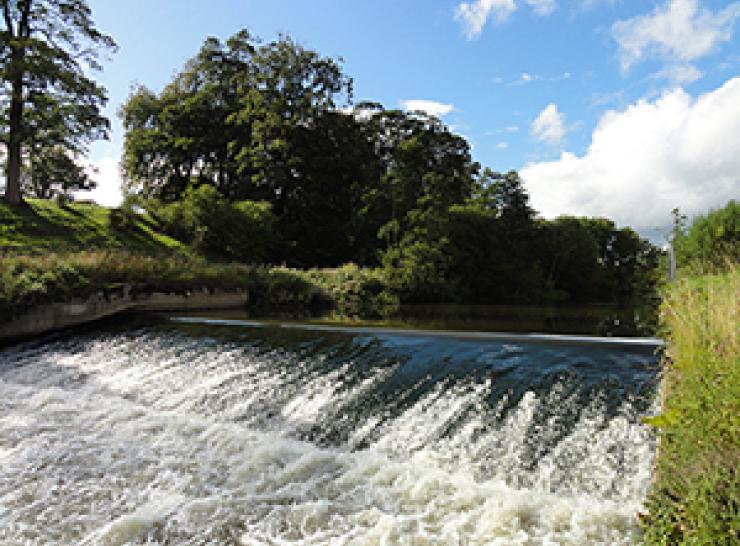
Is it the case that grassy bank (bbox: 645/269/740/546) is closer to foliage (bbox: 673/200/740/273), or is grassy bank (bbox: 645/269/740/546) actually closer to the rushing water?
the rushing water

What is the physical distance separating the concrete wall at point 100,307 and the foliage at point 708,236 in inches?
535

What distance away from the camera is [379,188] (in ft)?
102

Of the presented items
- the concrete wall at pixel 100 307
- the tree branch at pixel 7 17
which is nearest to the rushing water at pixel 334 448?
the concrete wall at pixel 100 307

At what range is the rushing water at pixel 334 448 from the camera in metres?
3.72

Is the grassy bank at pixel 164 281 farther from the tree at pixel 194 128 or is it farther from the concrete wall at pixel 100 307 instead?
the tree at pixel 194 128

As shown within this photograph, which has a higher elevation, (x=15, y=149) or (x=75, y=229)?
(x=15, y=149)

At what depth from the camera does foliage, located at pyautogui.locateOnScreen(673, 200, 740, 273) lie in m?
12.2

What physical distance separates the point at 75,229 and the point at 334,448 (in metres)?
20.2

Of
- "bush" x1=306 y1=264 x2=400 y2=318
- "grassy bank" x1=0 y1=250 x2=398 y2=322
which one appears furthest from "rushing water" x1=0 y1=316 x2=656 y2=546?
"bush" x1=306 y1=264 x2=400 y2=318

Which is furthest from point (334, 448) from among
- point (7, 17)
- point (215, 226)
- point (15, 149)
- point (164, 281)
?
point (7, 17)

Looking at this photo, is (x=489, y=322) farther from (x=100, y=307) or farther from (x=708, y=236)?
(x=100, y=307)

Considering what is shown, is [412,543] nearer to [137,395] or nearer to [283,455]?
[283,455]

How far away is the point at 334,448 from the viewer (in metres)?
5.10

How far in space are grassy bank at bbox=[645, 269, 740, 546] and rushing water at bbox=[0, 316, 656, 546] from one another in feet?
2.32
